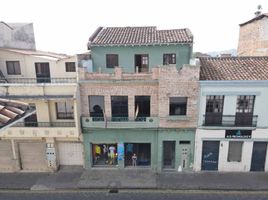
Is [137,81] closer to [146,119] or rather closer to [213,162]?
[146,119]

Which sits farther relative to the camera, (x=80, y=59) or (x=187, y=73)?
(x=80, y=59)

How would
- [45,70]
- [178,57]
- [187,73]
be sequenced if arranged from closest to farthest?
[187,73] < [178,57] < [45,70]

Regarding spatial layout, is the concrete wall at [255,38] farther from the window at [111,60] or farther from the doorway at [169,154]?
the window at [111,60]

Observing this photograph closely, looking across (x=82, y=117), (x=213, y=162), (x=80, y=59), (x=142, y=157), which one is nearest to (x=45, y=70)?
(x=80, y=59)

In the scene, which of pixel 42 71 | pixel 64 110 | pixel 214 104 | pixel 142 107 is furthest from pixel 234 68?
pixel 42 71

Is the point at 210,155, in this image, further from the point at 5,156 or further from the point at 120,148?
the point at 5,156
